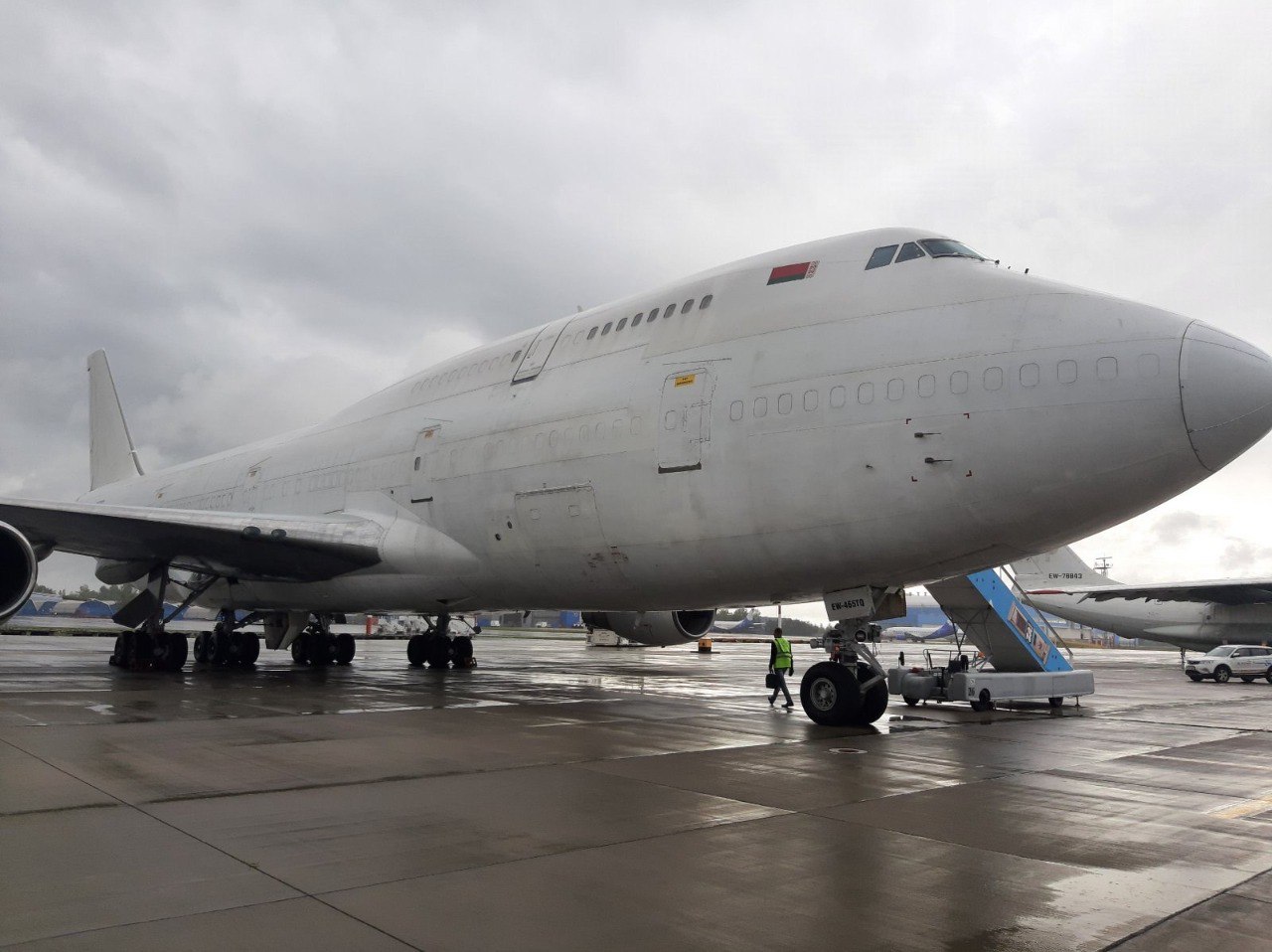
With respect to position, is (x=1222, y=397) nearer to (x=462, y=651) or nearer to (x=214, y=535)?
(x=214, y=535)

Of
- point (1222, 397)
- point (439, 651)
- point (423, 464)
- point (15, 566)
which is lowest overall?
point (439, 651)

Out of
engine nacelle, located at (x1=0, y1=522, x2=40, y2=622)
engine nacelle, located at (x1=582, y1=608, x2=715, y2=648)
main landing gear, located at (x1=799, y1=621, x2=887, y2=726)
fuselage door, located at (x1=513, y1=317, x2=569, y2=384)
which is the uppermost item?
fuselage door, located at (x1=513, y1=317, x2=569, y2=384)

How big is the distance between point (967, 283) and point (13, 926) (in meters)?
8.79

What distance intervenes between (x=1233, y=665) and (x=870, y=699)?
72.8ft

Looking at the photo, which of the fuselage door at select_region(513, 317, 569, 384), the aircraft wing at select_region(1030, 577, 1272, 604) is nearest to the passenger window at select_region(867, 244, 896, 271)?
the fuselage door at select_region(513, 317, 569, 384)

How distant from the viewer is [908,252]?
9.86 meters

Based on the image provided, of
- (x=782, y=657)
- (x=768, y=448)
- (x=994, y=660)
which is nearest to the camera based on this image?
(x=768, y=448)

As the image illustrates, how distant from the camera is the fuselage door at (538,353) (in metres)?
13.1

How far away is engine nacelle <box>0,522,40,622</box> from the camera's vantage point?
1112 cm

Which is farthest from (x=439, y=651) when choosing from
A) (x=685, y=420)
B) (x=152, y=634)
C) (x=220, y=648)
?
(x=685, y=420)

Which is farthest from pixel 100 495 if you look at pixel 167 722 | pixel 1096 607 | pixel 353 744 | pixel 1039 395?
pixel 1096 607

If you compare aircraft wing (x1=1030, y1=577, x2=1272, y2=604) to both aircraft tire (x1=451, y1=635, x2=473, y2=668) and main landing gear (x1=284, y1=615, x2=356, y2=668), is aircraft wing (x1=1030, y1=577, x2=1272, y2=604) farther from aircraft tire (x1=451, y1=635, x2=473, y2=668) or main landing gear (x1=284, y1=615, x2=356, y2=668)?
main landing gear (x1=284, y1=615, x2=356, y2=668)

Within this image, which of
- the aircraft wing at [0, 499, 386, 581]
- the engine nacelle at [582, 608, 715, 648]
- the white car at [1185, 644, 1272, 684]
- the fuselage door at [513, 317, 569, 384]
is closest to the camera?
the fuselage door at [513, 317, 569, 384]

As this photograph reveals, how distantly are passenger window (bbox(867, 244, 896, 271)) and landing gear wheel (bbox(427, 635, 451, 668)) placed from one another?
42.8 ft
